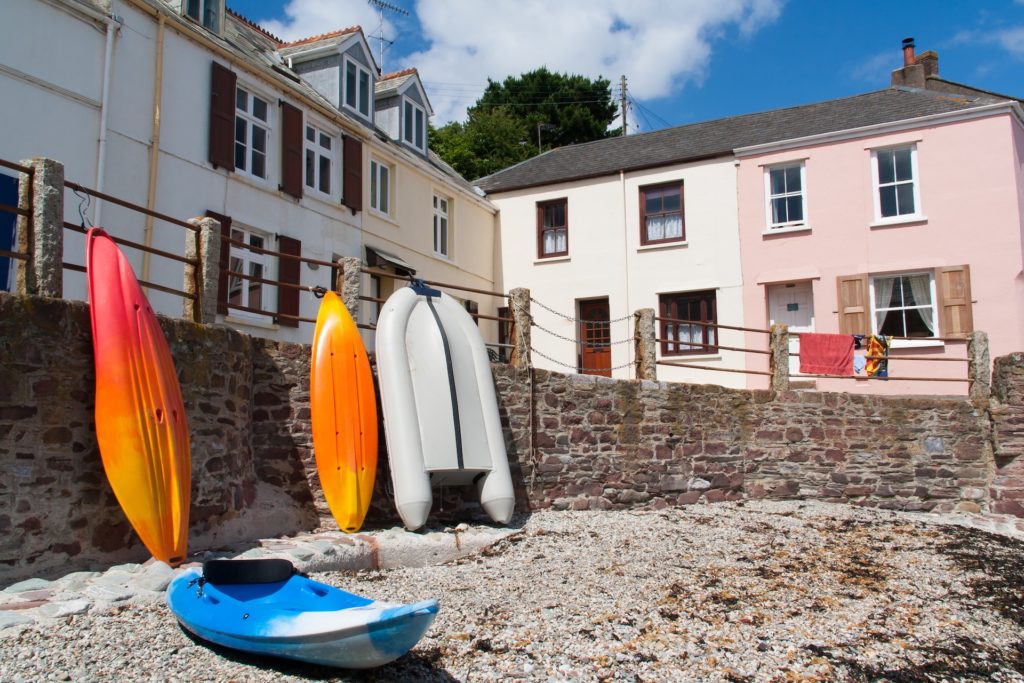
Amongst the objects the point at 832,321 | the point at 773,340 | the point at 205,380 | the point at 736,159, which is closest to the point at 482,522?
the point at 205,380

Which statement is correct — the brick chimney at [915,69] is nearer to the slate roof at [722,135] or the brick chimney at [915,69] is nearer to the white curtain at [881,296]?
the slate roof at [722,135]

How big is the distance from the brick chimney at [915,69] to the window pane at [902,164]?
3.44 m

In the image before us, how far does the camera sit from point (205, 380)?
22.1 ft

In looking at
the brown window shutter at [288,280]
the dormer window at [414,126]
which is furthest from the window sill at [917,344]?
the dormer window at [414,126]

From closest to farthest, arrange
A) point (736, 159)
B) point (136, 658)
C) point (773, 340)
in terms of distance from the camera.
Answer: point (136, 658) < point (773, 340) < point (736, 159)

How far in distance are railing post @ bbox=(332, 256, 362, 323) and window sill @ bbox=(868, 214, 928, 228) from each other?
1036 centimetres

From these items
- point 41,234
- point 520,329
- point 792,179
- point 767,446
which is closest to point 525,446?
point 520,329

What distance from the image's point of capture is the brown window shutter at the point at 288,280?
12.2m

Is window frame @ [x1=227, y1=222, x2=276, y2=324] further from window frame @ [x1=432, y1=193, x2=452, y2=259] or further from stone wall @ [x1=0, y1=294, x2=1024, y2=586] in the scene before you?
window frame @ [x1=432, y1=193, x2=452, y2=259]

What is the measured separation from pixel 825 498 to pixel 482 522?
15.7 ft

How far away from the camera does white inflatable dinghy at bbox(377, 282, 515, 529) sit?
25.0ft

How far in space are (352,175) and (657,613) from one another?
10.3 m

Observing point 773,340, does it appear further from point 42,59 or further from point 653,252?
point 42,59

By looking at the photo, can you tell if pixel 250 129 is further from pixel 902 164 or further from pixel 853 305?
pixel 902 164
